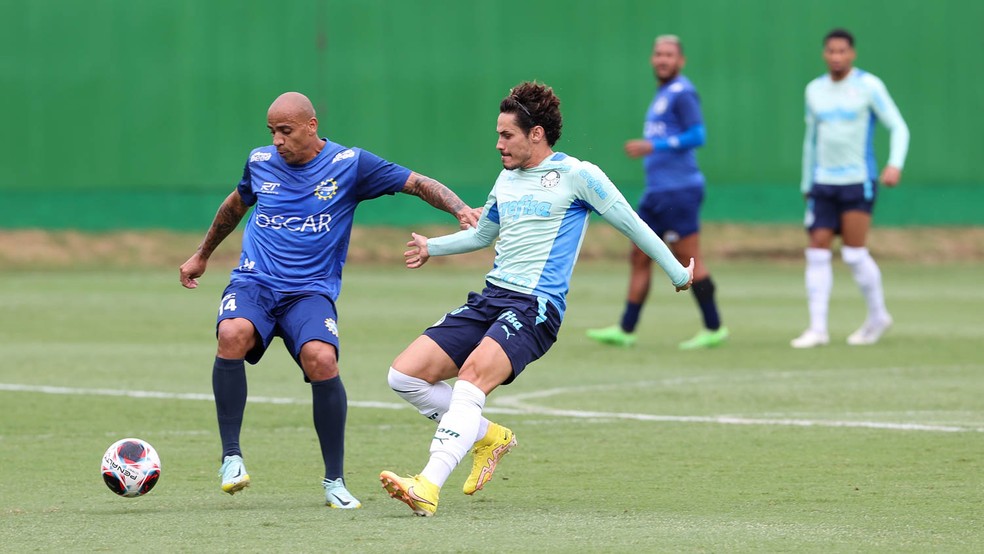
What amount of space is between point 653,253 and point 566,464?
1597 millimetres

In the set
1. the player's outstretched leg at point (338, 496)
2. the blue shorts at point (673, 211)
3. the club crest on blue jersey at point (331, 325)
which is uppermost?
the club crest on blue jersey at point (331, 325)

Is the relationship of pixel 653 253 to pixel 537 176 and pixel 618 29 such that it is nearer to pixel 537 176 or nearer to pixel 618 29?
pixel 537 176

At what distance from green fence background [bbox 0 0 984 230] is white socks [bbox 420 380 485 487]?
58.3ft

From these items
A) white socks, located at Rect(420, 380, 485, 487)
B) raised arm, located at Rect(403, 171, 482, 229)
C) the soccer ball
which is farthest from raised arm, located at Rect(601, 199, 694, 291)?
the soccer ball

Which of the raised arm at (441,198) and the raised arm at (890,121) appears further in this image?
the raised arm at (890,121)

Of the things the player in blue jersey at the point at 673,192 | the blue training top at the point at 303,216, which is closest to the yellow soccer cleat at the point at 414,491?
the blue training top at the point at 303,216

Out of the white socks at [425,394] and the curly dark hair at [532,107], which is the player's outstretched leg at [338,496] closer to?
the white socks at [425,394]

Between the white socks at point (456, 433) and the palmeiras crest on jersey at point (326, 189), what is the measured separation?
1.19 metres

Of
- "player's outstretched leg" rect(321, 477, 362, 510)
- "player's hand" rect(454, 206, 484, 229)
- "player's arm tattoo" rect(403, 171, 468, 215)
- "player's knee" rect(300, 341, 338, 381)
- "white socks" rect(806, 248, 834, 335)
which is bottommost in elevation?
"white socks" rect(806, 248, 834, 335)

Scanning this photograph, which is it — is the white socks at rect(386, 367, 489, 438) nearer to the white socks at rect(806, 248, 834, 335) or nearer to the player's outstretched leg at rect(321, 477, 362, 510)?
the player's outstretched leg at rect(321, 477, 362, 510)

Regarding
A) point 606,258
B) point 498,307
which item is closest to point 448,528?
point 498,307

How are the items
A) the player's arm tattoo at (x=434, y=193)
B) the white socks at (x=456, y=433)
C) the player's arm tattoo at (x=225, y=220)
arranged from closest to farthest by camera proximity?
1. the white socks at (x=456, y=433)
2. the player's arm tattoo at (x=434, y=193)
3. the player's arm tattoo at (x=225, y=220)

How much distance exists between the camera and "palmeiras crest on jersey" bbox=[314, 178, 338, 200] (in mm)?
7926

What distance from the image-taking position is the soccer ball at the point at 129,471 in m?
7.36
